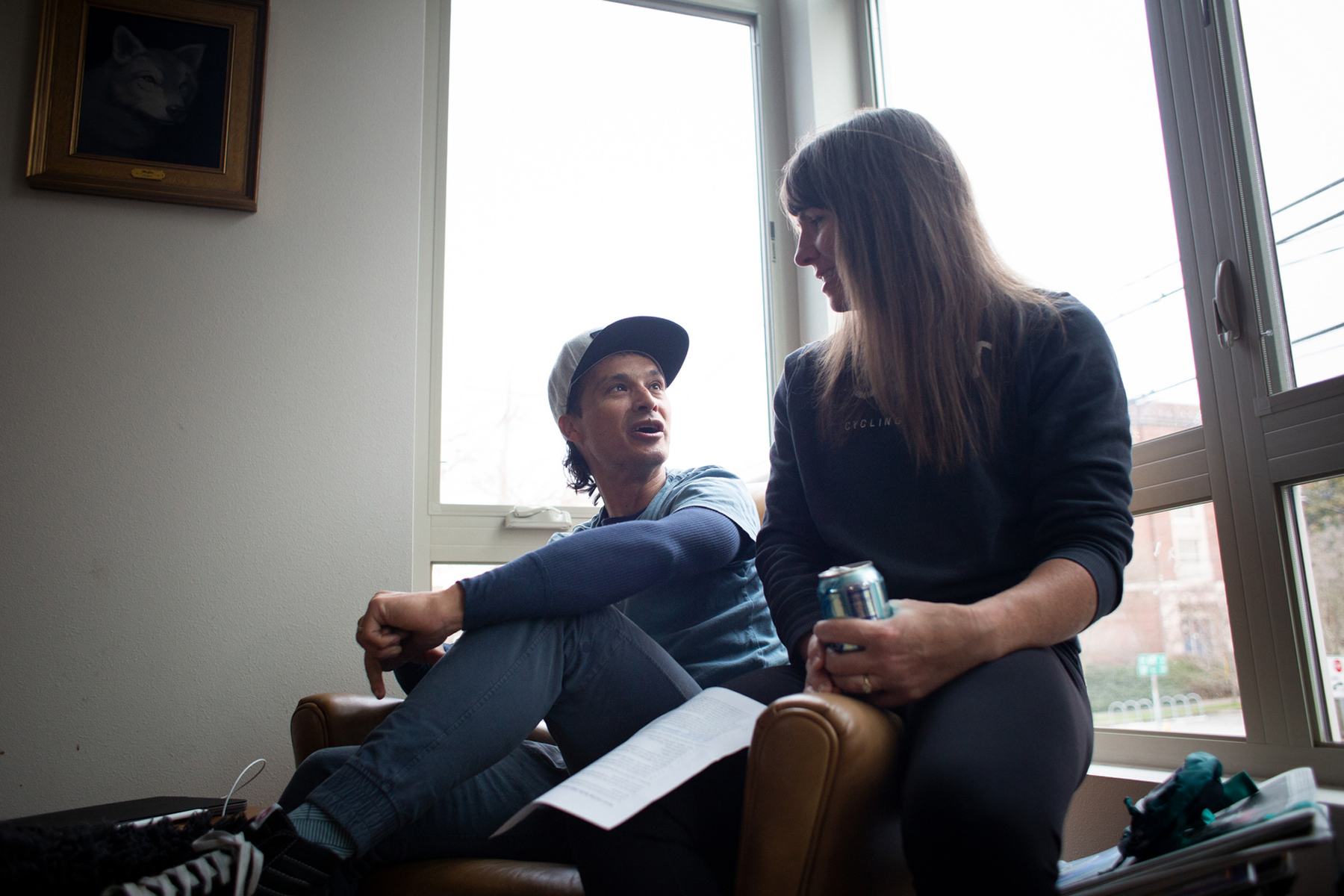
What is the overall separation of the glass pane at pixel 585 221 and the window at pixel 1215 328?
969 millimetres

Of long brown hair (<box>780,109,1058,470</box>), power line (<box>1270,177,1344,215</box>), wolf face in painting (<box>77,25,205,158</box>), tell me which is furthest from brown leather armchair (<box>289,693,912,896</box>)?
wolf face in painting (<box>77,25,205,158</box>)

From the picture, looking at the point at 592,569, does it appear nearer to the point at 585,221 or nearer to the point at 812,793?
the point at 812,793

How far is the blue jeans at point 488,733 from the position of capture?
96 cm

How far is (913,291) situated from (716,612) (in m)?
0.56

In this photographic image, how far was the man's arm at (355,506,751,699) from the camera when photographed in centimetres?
108

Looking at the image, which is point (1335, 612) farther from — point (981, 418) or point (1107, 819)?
point (981, 418)

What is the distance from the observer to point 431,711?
1.00 m

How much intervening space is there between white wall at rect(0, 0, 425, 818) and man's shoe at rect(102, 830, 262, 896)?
3.99 feet

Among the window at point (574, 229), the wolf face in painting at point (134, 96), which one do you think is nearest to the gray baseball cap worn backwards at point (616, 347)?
the window at point (574, 229)

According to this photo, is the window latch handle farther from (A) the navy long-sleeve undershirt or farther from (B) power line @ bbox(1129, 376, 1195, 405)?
(A) the navy long-sleeve undershirt

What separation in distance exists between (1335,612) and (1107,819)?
Result: 48 cm

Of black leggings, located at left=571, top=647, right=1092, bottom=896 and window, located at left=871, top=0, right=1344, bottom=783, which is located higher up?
window, located at left=871, top=0, right=1344, bottom=783

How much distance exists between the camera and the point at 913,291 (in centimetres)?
116

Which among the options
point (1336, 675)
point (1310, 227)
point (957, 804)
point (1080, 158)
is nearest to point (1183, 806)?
point (957, 804)
